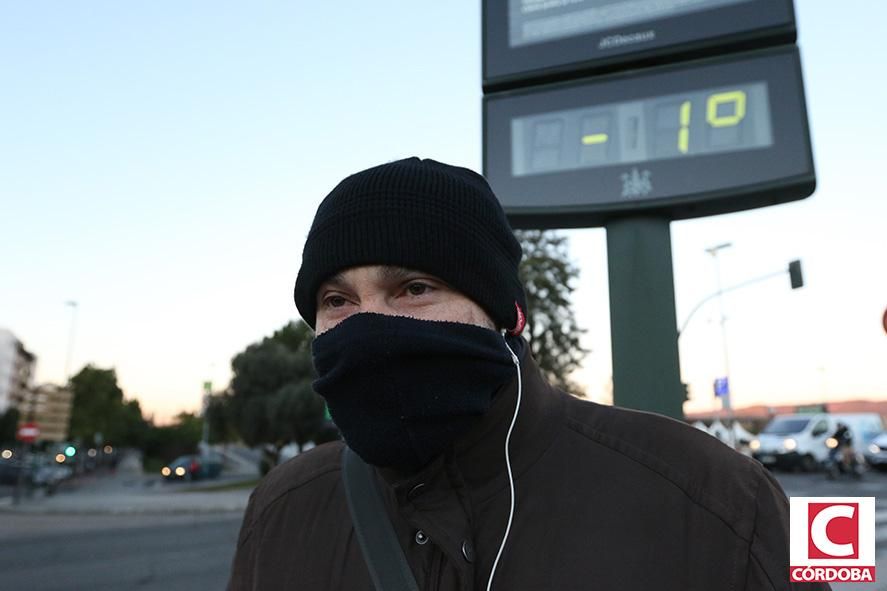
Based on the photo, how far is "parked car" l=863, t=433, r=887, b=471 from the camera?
806 inches


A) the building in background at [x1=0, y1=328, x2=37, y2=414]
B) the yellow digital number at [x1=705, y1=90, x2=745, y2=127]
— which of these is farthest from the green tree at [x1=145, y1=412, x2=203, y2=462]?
the yellow digital number at [x1=705, y1=90, x2=745, y2=127]

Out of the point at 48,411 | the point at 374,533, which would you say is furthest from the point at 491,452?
the point at 48,411

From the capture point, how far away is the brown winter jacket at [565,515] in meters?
1.21

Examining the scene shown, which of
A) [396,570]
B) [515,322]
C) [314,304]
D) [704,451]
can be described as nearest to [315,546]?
[396,570]

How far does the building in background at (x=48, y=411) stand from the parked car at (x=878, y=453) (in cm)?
2654

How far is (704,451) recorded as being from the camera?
1.35 m

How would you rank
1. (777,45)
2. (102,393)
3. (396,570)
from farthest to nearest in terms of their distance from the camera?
(102,393) < (777,45) < (396,570)

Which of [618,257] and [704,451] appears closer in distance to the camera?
[704,451]

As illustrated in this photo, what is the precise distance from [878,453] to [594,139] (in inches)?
876

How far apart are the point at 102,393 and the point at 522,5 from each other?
7128 cm

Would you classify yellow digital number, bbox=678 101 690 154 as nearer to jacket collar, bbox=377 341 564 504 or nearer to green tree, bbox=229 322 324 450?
jacket collar, bbox=377 341 564 504

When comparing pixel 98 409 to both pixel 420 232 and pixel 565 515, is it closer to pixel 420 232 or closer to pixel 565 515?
pixel 420 232

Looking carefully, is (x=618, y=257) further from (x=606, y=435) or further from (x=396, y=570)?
(x=396, y=570)

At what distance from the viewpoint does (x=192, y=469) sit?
Result: 113ft
